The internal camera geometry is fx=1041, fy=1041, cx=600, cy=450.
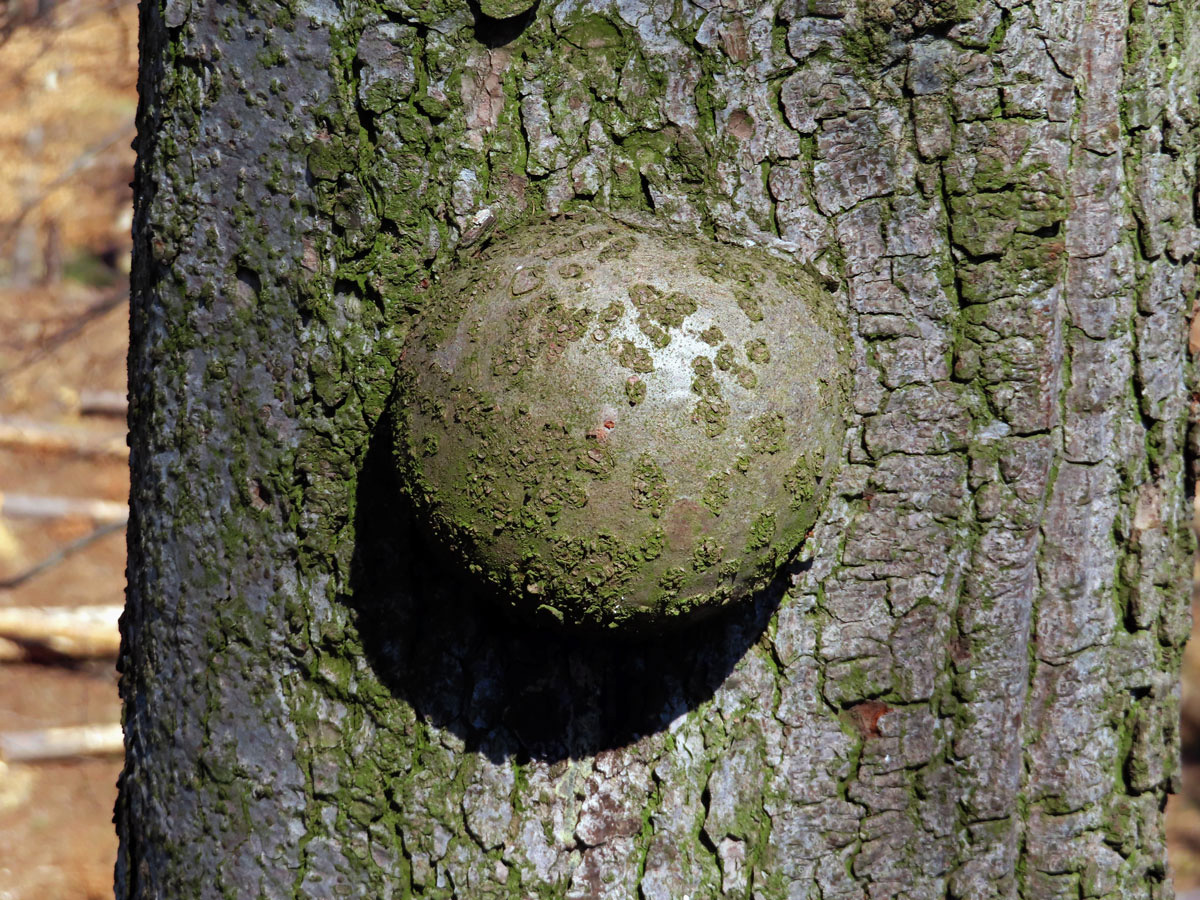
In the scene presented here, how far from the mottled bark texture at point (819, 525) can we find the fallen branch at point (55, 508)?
308 inches

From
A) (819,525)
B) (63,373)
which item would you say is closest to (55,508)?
(63,373)

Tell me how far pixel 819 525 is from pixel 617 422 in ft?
1.53

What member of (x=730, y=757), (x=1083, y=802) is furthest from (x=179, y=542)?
(x=1083, y=802)

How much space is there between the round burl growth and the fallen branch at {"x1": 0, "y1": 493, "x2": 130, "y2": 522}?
823 centimetres

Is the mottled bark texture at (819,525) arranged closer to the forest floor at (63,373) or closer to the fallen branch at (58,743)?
the forest floor at (63,373)

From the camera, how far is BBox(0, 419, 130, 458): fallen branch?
9617 millimetres

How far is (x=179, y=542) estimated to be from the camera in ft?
5.42

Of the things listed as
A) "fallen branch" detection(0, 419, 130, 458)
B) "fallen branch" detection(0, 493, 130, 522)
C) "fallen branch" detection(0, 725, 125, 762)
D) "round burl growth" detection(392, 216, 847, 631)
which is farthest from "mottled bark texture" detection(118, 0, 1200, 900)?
"fallen branch" detection(0, 419, 130, 458)

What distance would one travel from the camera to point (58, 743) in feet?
21.7

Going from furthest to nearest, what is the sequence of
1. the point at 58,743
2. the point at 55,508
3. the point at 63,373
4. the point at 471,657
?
the point at 63,373 < the point at 55,508 < the point at 58,743 < the point at 471,657

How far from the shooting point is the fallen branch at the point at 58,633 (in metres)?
7.19

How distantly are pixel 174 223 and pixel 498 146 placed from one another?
0.52 metres

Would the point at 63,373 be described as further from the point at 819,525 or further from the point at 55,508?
the point at 819,525

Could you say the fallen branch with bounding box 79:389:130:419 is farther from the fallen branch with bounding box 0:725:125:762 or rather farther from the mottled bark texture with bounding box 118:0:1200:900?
the mottled bark texture with bounding box 118:0:1200:900
